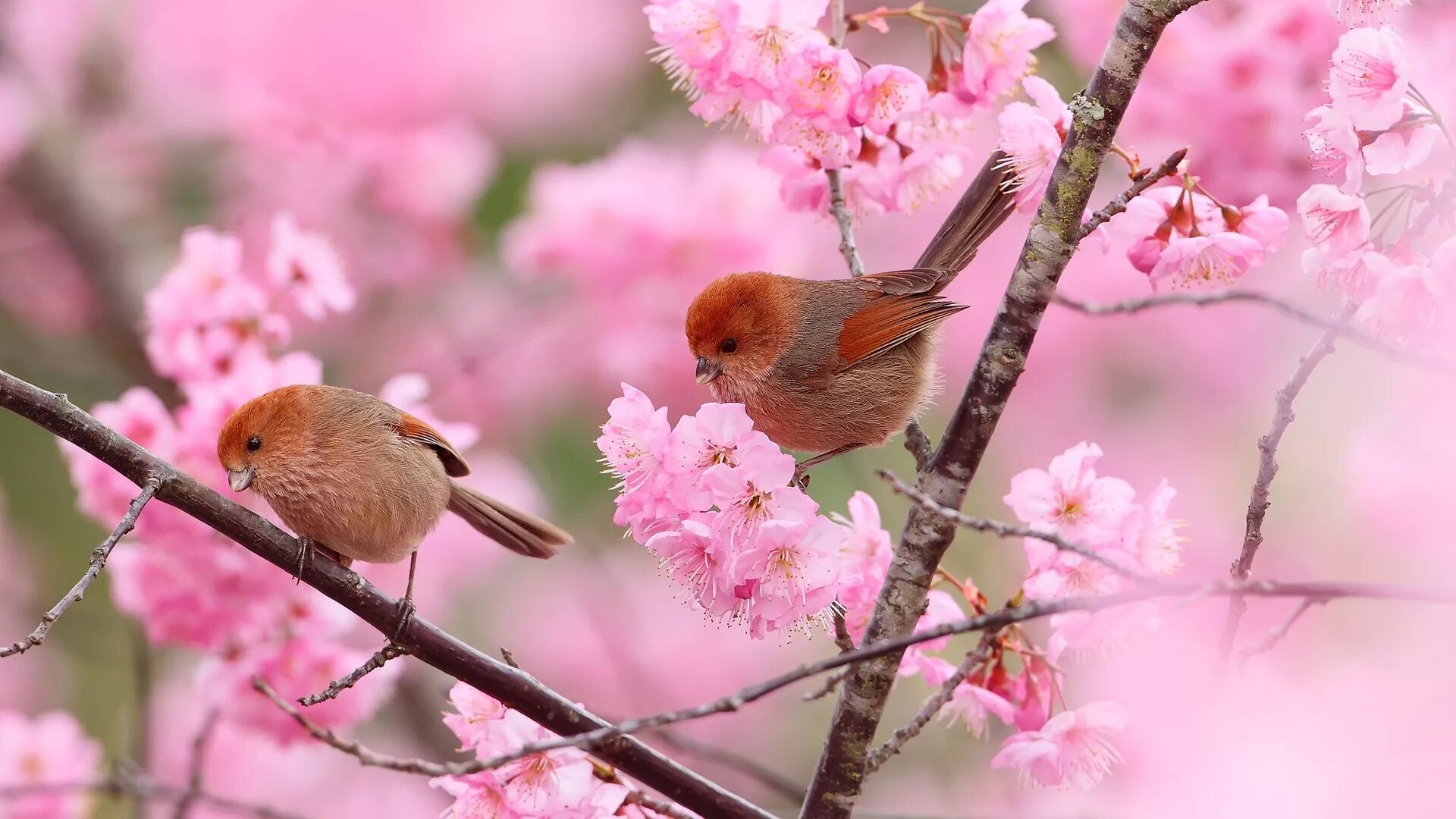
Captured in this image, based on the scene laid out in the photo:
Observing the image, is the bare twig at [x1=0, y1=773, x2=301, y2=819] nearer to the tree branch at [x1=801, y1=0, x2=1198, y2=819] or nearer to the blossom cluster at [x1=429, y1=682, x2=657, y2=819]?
the blossom cluster at [x1=429, y1=682, x2=657, y2=819]

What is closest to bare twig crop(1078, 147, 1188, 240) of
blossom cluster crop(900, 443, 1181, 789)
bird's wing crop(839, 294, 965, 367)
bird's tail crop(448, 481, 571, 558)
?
blossom cluster crop(900, 443, 1181, 789)

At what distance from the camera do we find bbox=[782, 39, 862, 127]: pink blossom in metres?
2.56

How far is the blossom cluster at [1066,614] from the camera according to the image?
237 centimetres

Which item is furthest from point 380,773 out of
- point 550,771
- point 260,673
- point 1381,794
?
point 1381,794

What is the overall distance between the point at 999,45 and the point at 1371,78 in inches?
30.0

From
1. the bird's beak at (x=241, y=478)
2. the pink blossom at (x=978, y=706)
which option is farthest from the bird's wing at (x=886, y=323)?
the bird's beak at (x=241, y=478)

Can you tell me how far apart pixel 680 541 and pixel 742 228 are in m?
3.30

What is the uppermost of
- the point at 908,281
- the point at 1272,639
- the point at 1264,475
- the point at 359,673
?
the point at 908,281

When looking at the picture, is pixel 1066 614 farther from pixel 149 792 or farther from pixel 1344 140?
pixel 149 792

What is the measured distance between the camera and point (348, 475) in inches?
121

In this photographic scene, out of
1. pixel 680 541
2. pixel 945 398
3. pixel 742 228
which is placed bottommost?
pixel 680 541

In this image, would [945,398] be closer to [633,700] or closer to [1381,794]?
[633,700]

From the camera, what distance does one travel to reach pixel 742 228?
212 inches

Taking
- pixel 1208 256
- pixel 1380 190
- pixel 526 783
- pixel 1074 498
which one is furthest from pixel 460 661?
pixel 1380 190
